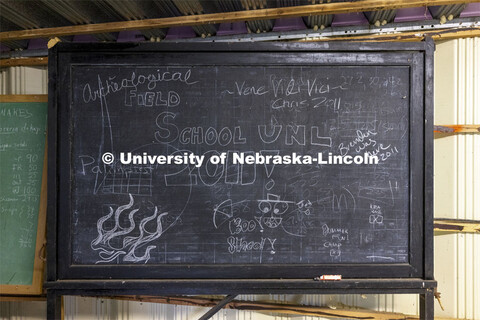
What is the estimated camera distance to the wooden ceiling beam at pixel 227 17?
7.81ft

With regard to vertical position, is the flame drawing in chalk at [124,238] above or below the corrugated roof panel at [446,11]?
below

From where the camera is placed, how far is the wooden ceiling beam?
2.38 meters

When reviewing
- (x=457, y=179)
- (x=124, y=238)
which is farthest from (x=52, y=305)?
(x=457, y=179)

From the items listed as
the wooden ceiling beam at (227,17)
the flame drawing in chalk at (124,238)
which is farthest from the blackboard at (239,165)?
the wooden ceiling beam at (227,17)

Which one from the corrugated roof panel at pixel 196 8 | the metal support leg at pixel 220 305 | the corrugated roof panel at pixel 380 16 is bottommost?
the metal support leg at pixel 220 305

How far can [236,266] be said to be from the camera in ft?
6.98

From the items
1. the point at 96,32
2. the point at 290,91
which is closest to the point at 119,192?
the point at 290,91

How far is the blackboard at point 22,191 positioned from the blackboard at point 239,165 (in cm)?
62

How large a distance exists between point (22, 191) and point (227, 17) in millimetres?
2169

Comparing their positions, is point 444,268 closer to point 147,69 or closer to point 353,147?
point 353,147

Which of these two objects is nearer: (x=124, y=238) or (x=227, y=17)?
(x=124, y=238)

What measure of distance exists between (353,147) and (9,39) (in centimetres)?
306

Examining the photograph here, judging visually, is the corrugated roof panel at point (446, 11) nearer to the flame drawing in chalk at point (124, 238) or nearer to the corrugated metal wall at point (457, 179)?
the corrugated metal wall at point (457, 179)

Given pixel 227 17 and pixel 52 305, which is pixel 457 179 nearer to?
pixel 227 17
